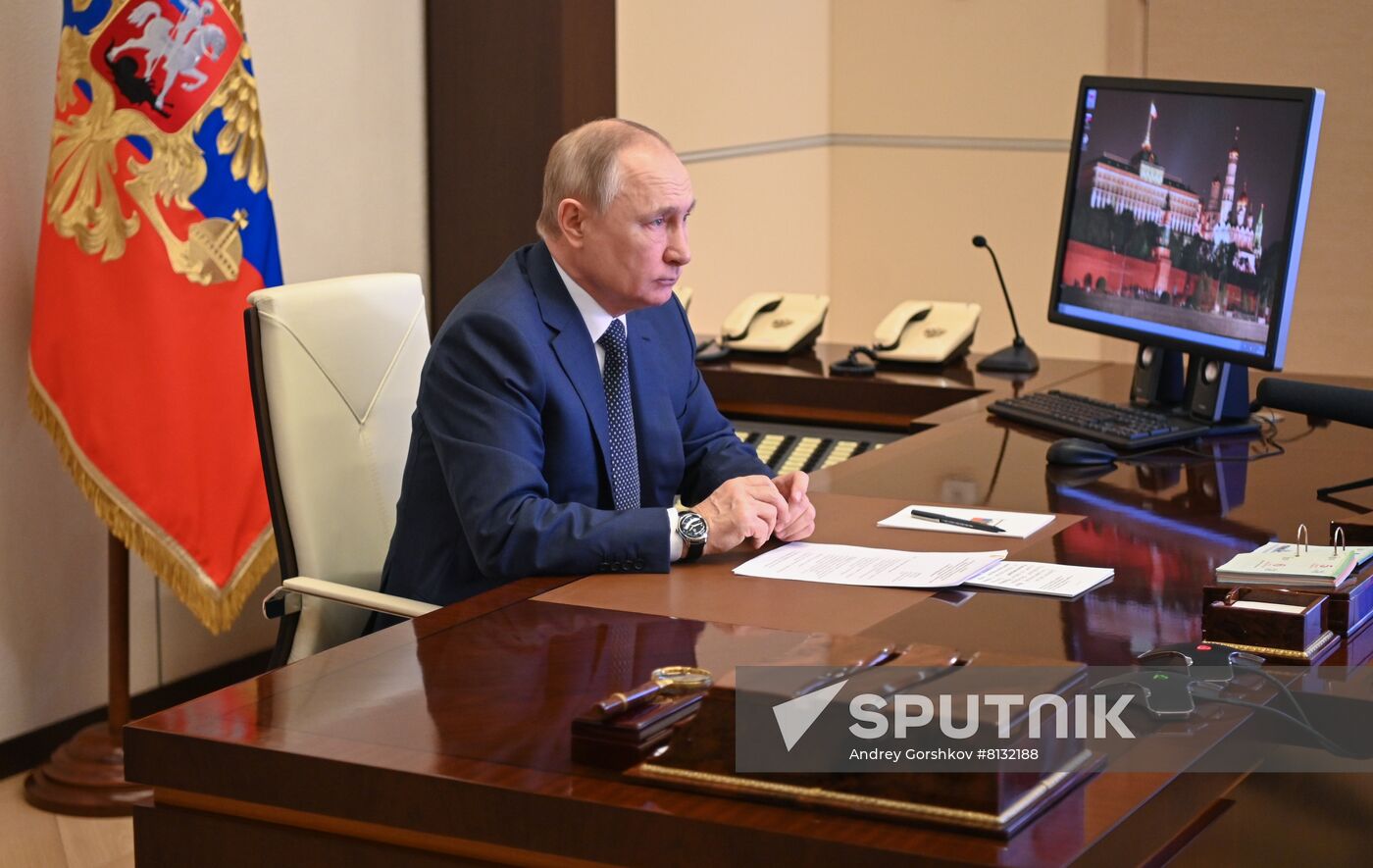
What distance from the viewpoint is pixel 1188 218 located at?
2.84 m

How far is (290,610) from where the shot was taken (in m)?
2.37

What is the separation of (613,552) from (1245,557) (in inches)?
29.8

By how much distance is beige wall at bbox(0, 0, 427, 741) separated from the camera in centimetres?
330

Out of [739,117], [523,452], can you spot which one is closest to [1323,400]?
[523,452]

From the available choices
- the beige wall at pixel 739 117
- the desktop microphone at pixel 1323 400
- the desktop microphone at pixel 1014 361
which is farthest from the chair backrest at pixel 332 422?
the beige wall at pixel 739 117

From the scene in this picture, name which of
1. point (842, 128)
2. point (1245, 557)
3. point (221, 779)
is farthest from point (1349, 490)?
point (842, 128)

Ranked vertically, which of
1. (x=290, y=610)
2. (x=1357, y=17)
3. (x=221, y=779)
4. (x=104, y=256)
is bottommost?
(x=290, y=610)

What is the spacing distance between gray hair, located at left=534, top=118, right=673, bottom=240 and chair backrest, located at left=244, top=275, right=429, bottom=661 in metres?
0.39

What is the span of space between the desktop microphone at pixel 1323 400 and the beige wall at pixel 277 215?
2.35m

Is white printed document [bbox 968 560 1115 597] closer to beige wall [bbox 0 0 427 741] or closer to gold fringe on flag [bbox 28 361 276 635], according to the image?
gold fringe on flag [bbox 28 361 276 635]

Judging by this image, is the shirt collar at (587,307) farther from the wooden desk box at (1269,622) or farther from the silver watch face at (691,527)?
the wooden desk box at (1269,622)

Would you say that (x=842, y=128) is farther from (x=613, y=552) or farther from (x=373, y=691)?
(x=373, y=691)

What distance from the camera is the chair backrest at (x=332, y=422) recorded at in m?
2.37

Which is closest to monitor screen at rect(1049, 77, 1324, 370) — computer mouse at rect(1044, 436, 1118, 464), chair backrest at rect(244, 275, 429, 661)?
computer mouse at rect(1044, 436, 1118, 464)
